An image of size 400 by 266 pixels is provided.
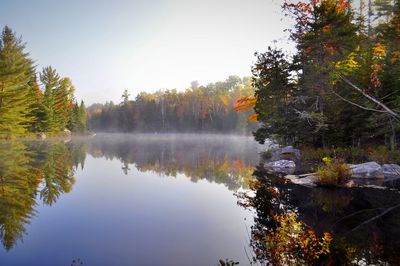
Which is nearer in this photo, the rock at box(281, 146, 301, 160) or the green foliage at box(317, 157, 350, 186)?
the green foliage at box(317, 157, 350, 186)

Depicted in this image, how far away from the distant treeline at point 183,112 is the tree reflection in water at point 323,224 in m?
64.0

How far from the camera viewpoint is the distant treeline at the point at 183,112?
8500cm

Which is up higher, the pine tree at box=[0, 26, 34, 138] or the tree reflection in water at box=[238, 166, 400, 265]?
the pine tree at box=[0, 26, 34, 138]

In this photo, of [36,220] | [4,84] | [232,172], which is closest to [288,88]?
[232,172]

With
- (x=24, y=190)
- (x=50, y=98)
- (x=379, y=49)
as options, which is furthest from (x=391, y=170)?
(x=50, y=98)

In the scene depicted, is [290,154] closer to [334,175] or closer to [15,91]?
[334,175]

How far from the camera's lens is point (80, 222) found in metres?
8.14

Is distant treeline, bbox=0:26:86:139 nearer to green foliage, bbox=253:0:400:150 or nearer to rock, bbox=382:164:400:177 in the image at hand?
green foliage, bbox=253:0:400:150

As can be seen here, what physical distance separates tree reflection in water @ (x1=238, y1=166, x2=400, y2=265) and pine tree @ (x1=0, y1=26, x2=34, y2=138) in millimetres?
32070

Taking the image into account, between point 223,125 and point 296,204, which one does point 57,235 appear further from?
point 223,125

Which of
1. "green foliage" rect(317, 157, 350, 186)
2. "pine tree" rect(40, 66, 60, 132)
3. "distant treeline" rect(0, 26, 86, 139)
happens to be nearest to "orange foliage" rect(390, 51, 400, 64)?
"green foliage" rect(317, 157, 350, 186)

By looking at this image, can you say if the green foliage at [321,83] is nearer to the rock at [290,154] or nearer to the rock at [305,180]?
the rock at [290,154]

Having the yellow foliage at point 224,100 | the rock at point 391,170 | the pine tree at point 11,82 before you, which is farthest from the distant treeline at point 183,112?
the rock at point 391,170

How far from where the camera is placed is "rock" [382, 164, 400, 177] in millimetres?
15804
